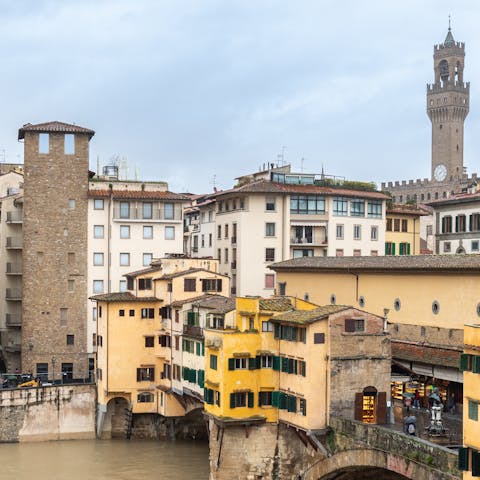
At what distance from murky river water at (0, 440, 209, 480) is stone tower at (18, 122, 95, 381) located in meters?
11.6

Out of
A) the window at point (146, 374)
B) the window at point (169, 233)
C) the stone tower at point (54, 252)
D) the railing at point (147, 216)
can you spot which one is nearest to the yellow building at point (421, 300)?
the window at point (146, 374)

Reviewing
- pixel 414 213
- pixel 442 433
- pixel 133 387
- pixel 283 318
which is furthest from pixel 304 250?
pixel 442 433

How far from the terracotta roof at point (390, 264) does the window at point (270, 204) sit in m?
13.0

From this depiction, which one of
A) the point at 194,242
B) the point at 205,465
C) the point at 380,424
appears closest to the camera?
the point at 380,424

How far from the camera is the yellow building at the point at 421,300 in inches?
2125

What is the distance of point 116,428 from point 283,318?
1080 inches

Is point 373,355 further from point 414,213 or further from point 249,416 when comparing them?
point 414,213

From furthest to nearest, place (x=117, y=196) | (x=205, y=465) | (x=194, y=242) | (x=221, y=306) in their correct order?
(x=194, y=242)
(x=117, y=196)
(x=205, y=465)
(x=221, y=306)

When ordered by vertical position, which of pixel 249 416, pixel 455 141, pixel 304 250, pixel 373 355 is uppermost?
pixel 455 141

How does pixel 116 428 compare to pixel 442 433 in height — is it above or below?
below

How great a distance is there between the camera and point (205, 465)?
66.9 m

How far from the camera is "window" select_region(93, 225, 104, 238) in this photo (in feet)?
281

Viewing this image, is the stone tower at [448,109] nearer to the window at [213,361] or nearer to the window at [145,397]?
the window at [145,397]

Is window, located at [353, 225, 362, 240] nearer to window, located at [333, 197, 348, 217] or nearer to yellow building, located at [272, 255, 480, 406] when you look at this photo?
window, located at [333, 197, 348, 217]
